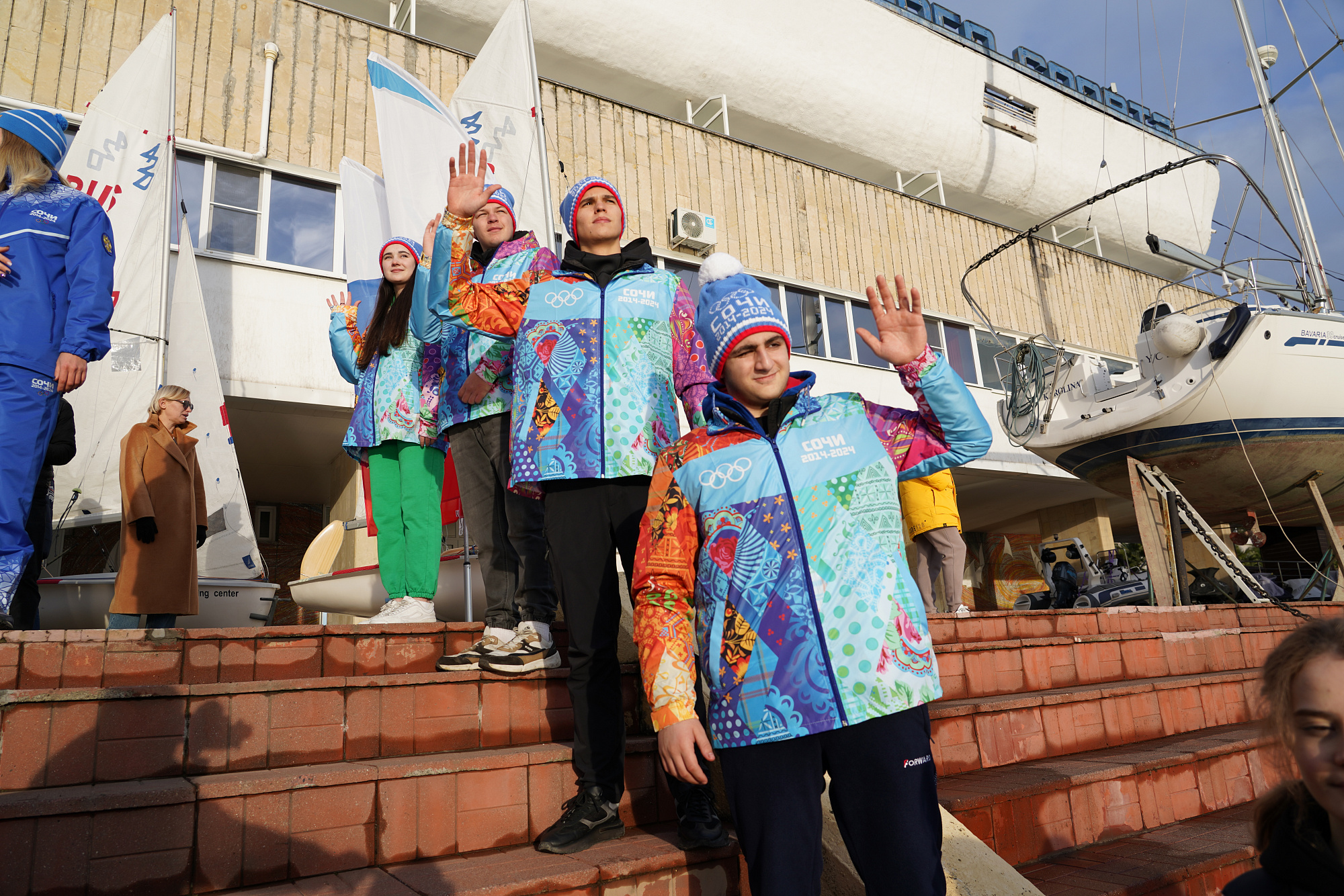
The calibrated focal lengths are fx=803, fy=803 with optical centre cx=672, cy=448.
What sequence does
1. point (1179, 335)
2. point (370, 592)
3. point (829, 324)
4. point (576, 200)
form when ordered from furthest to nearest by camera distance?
1. point (829, 324)
2. point (1179, 335)
3. point (370, 592)
4. point (576, 200)

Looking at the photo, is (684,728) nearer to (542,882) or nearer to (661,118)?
(542,882)

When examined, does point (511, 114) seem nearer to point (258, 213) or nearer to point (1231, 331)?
point (258, 213)

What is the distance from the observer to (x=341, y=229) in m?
8.91

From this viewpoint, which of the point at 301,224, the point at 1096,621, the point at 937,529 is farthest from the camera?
the point at 301,224

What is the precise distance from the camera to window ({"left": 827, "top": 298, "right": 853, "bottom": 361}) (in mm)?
12336

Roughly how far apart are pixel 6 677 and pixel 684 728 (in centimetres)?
233

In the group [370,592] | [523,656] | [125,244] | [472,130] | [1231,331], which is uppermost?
[472,130]

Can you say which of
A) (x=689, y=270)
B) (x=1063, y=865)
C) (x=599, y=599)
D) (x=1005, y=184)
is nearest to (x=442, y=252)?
(x=599, y=599)

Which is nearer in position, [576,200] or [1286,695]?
[1286,695]

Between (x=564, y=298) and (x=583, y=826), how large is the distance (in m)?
1.57

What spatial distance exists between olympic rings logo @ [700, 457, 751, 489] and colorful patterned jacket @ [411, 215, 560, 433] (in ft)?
4.08

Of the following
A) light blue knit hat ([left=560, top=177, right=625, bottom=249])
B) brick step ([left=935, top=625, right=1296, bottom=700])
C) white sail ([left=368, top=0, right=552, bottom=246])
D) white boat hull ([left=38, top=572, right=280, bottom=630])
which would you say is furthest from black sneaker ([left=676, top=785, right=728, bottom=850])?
white sail ([left=368, top=0, right=552, bottom=246])

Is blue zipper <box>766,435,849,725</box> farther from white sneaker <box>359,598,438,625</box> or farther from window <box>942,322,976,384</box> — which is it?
window <box>942,322,976,384</box>

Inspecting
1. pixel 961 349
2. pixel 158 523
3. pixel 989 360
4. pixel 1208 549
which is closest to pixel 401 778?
pixel 158 523
